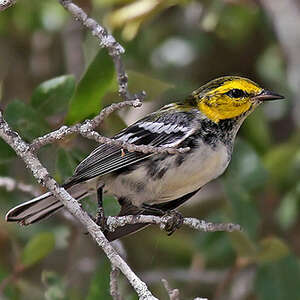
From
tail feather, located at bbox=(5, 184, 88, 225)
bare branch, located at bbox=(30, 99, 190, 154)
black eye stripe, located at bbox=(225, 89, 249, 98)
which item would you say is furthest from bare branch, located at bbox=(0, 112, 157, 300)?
black eye stripe, located at bbox=(225, 89, 249, 98)

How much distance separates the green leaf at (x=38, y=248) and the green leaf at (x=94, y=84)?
23.2 inches

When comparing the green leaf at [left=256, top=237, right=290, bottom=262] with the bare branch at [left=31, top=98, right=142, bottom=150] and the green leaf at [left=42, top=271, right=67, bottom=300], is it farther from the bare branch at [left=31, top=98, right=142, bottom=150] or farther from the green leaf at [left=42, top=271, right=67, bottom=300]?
the bare branch at [left=31, top=98, right=142, bottom=150]

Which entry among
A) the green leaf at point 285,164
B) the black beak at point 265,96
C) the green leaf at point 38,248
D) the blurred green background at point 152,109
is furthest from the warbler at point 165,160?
the green leaf at point 285,164

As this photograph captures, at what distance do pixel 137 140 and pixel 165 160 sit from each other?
0.60 ft

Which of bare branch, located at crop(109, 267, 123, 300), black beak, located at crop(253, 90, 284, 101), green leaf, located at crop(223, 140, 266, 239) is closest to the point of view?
bare branch, located at crop(109, 267, 123, 300)

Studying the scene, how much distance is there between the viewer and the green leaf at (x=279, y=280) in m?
3.97

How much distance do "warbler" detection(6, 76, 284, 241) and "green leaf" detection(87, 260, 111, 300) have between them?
25 centimetres

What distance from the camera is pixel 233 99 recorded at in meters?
3.79

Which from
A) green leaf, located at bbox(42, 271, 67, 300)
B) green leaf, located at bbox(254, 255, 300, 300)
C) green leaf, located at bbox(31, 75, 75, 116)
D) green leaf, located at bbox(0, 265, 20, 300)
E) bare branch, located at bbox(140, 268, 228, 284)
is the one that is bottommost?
green leaf, located at bbox(254, 255, 300, 300)

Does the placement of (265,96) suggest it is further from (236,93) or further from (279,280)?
(279,280)

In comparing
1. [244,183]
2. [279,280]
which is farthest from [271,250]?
[244,183]

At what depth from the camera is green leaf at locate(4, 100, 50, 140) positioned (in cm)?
340

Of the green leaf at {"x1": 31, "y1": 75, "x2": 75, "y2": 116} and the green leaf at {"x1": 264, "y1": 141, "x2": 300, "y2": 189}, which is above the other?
the green leaf at {"x1": 31, "y1": 75, "x2": 75, "y2": 116}

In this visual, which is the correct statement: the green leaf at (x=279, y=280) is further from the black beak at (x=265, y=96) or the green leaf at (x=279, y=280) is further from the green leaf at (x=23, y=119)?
the green leaf at (x=23, y=119)
